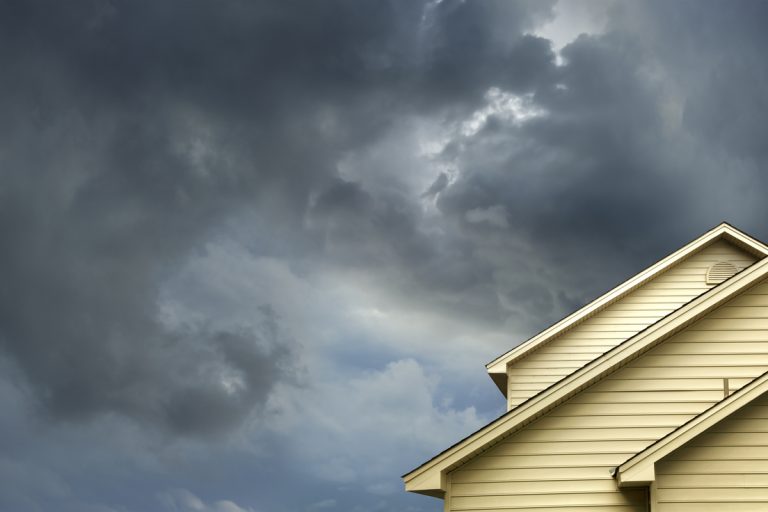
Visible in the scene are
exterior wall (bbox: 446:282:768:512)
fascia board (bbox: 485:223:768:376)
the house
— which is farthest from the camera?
fascia board (bbox: 485:223:768:376)

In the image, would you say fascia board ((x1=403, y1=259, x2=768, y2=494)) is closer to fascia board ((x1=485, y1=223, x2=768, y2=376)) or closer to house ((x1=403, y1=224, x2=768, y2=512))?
house ((x1=403, y1=224, x2=768, y2=512))

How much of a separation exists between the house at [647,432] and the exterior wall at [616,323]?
7.04 metres

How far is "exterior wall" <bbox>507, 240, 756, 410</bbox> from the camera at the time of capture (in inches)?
773

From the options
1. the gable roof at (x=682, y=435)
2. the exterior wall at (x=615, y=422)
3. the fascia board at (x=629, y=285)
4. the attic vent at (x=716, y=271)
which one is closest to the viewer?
the gable roof at (x=682, y=435)

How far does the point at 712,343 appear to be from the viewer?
12.4 m

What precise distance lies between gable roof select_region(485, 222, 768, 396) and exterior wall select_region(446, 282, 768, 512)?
6798 mm

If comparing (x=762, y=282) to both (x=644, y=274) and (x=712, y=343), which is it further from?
(x=644, y=274)

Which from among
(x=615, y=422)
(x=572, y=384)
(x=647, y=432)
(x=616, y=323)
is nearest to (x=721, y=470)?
(x=647, y=432)

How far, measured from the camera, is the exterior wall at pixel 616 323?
19.6 metres

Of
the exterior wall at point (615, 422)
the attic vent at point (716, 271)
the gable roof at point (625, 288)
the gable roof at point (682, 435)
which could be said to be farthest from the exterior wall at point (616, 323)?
the gable roof at point (682, 435)

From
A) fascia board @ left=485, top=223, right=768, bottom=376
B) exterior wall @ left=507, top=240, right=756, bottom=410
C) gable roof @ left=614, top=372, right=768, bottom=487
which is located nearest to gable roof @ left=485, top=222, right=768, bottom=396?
fascia board @ left=485, top=223, right=768, bottom=376

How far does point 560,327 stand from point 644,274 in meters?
2.70

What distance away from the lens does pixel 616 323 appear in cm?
2033

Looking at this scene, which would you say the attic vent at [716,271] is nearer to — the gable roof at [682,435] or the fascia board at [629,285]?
the fascia board at [629,285]
